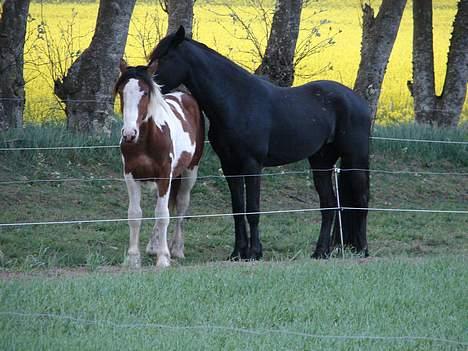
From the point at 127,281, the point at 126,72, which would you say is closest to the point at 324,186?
the point at 126,72

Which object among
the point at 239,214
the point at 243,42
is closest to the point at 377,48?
the point at 239,214

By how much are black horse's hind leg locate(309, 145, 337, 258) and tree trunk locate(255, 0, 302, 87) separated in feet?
16.1

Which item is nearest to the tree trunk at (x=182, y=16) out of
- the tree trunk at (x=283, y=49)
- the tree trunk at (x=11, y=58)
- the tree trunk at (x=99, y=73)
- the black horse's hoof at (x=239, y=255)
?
the tree trunk at (x=283, y=49)

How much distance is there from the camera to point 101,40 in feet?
48.8

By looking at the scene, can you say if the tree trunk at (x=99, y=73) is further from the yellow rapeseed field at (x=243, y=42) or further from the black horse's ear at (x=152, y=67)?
the yellow rapeseed field at (x=243, y=42)

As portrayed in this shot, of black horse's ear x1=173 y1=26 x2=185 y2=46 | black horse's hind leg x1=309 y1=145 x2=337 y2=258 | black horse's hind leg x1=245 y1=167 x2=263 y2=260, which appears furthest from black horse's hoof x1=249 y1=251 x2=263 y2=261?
black horse's ear x1=173 y1=26 x2=185 y2=46

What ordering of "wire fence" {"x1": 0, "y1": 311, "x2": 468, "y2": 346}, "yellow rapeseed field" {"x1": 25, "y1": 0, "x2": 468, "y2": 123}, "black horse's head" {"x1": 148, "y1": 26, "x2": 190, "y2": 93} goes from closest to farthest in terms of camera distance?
"wire fence" {"x1": 0, "y1": 311, "x2": 468, "y2": 346} → "black horse's head" {"x1": 148, "y1": 26, "x2": 190, "y2": 93} → "yellow rapeseed field" {"x1": 25, "y1": 0, "x2": 468, "y2": 123}

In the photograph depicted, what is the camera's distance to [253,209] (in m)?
11.3

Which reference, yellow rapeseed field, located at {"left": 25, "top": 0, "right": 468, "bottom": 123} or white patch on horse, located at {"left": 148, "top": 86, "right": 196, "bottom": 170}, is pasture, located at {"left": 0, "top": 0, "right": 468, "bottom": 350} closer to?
white patch on horse, located at {"left": 148, "top": 86, "right": 196, "bottom": 170}

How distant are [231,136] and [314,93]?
136 cm

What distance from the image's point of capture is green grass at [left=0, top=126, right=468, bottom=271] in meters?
11.6

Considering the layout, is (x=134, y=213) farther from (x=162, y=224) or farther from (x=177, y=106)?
(x=177, y=106)

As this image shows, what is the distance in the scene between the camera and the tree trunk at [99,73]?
14828mm

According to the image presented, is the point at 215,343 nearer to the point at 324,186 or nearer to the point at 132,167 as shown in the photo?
the point at 132,167
